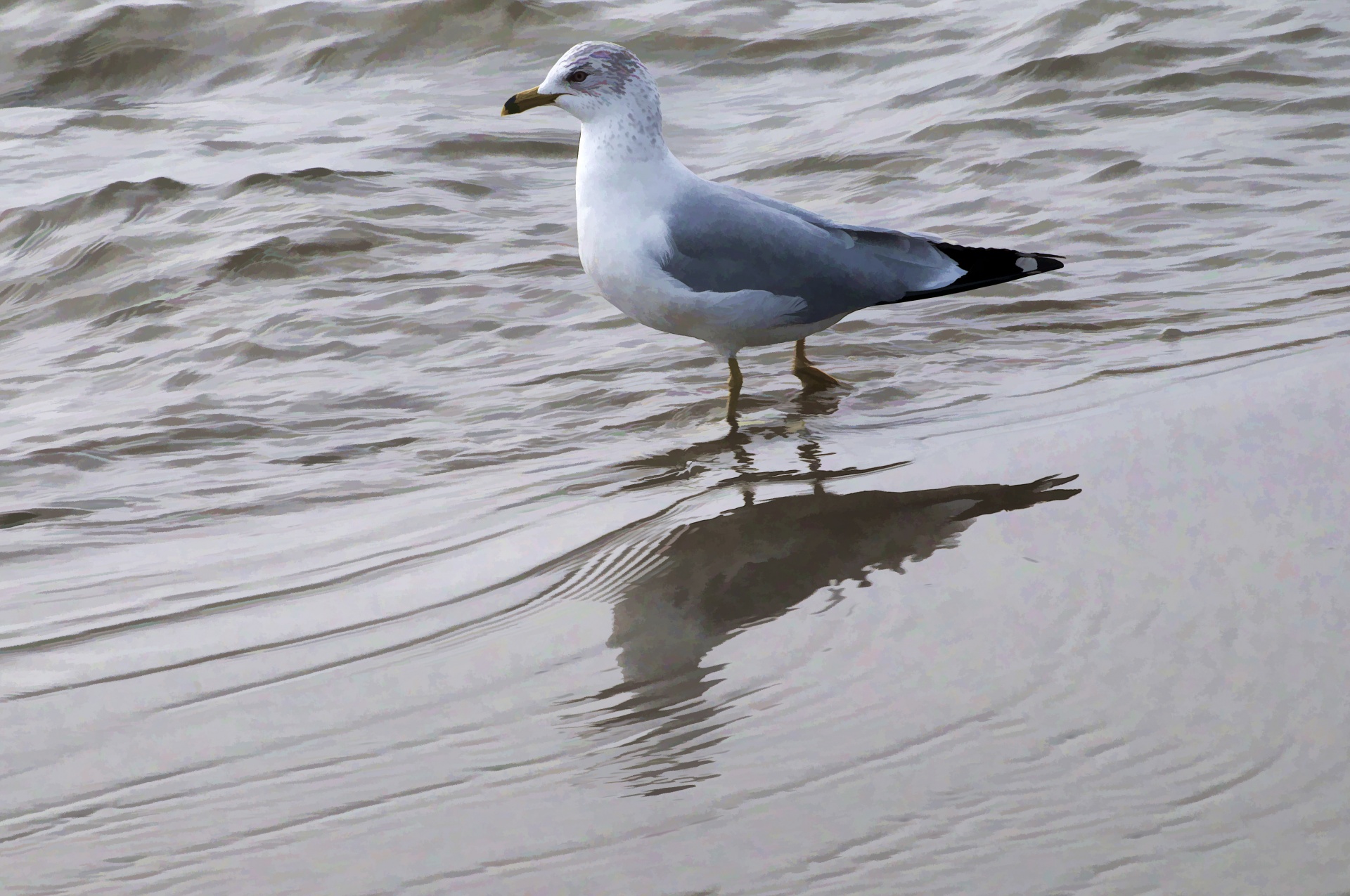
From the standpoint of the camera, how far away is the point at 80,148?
7.99 meters

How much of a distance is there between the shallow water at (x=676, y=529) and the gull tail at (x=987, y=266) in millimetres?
349

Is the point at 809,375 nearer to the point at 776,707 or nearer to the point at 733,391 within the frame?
the point at 733,391

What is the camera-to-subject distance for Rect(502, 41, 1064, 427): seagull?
153 inches

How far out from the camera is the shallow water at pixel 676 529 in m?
2.13

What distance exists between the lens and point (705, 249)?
387cm

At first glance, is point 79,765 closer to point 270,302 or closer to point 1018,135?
point 270,302

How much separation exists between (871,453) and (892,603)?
1054 mm

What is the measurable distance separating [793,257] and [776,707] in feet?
6.04

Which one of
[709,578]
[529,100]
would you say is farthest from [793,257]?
[709,578]

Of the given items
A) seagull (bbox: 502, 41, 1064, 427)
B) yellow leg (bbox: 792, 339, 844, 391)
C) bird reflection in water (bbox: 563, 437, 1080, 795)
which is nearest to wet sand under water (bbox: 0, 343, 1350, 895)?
bird reflection in water (bbox: 563, 437, 1080, 795)

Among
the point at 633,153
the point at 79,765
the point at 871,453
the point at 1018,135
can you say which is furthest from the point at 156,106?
the point at 79,765

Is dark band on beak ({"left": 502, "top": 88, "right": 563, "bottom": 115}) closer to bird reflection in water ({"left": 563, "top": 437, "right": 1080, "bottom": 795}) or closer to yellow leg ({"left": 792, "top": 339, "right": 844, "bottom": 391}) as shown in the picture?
yellow leg ({"left": 792, "top": 339, "right": 844, "bottom": 391})

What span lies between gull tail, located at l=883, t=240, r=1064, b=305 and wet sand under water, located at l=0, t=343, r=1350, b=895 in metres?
0.81

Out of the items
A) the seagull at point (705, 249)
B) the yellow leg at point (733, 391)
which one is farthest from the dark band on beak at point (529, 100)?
the yellow leg at point (733, 391)
